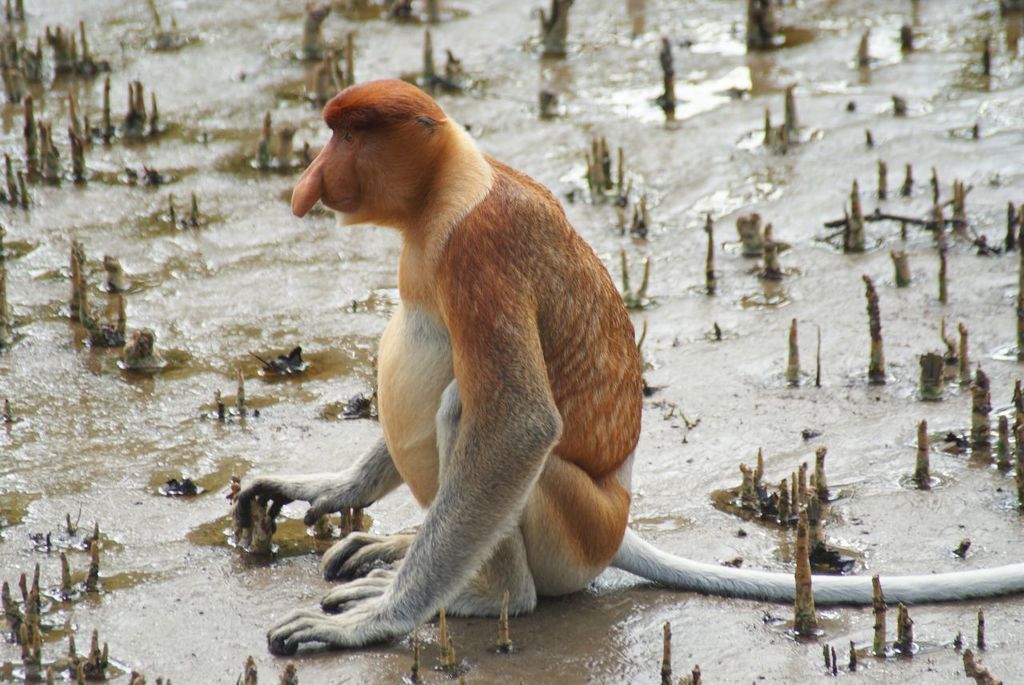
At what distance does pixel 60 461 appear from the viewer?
4.77m

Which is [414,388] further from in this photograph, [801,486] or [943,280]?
[943,280]

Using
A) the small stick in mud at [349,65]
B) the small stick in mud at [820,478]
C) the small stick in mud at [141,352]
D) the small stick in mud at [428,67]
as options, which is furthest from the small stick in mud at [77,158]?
the small stick in mud at [820,478]

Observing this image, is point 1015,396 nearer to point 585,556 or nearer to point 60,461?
point 585,556

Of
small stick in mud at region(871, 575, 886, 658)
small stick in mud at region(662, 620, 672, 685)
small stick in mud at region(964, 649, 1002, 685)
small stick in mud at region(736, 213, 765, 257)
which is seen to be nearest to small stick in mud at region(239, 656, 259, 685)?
small stick in mud at region(662, 620, 672, 685)

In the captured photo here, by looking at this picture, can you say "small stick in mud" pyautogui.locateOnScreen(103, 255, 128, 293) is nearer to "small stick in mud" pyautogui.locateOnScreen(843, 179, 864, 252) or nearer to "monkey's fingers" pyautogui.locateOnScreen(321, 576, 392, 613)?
"monkey's fingers" pyautogui.locateOnScreen(321, 576, 392, 613)

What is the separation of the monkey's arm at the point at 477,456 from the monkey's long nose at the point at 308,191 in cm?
39

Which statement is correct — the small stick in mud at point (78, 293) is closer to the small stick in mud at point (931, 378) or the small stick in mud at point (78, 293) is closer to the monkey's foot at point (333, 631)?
the monkey's foot at point (333, 631)

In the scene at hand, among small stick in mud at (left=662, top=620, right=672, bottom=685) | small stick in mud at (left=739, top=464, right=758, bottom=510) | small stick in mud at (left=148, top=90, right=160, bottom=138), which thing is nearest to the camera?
small stick in mud at (left=662, top=620, right=672, bottom=685)

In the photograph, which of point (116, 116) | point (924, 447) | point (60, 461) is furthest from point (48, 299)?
point (924, 447)

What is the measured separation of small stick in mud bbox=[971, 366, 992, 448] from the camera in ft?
14.9

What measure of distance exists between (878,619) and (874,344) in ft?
6.32

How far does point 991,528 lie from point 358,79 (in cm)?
554

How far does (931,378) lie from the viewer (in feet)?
16.5

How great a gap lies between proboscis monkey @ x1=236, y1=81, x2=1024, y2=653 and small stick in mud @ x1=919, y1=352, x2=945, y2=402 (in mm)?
1405
